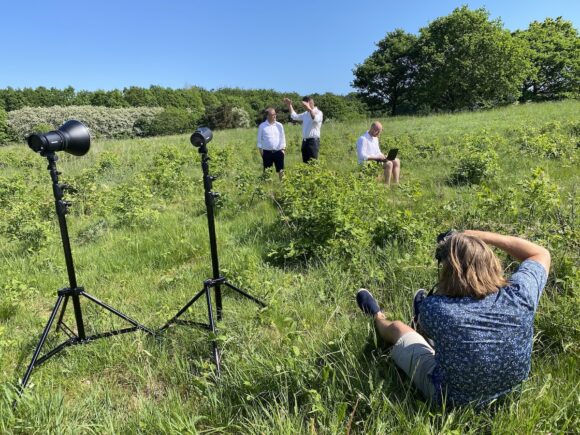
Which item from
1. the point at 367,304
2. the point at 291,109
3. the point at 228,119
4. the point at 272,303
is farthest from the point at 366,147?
the point at 228,119

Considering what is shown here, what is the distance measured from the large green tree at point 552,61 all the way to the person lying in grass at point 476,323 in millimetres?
43221

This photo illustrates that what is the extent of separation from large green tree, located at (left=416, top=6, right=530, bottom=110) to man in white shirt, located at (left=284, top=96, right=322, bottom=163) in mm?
28498

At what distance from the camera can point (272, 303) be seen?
10.4 ft

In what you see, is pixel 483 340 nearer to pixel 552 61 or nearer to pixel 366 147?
pixel 366 147

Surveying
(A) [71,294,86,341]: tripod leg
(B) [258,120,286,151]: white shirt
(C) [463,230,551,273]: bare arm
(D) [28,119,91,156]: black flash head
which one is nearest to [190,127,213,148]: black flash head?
(D) [28,119,91,156]: black flash head

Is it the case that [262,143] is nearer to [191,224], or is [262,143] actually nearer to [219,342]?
[191,224]

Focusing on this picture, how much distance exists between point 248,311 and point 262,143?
5578mm

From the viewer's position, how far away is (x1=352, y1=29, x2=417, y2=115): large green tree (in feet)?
146

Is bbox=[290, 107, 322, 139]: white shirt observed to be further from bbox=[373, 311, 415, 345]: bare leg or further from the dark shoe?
bbox=[373, 311, 415, 345]: bare leg

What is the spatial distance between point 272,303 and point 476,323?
5.12ft

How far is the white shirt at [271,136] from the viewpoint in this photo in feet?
27.2

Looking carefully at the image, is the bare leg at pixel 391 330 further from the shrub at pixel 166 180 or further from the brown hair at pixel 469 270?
the shrub at pixel 166 180

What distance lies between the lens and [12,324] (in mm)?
3676

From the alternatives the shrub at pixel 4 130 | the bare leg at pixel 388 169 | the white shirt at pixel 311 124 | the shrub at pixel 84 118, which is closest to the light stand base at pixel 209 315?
the bare leg at pixel 388 169
